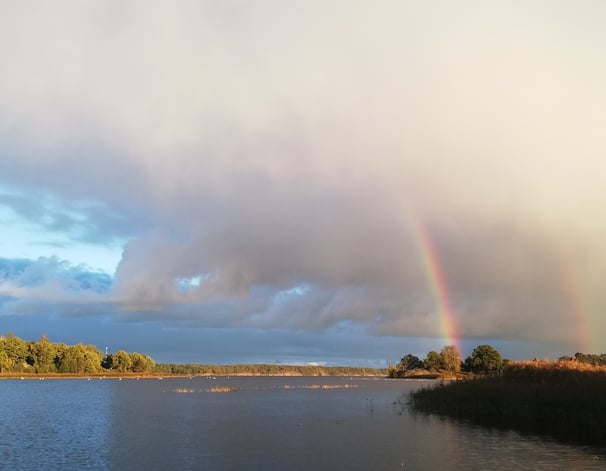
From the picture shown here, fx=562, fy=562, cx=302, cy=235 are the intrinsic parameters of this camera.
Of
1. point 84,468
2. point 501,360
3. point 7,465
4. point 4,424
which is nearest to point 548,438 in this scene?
point 84,468

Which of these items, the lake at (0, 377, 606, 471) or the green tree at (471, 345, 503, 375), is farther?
the green tree at (471, 345, 503, 375)

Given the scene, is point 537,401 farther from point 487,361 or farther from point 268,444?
point 487,361

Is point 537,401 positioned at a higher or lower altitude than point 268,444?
higher

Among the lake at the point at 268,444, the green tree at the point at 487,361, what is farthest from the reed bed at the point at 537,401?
the green tree at the point at 487,361

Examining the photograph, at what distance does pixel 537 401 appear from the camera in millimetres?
54375

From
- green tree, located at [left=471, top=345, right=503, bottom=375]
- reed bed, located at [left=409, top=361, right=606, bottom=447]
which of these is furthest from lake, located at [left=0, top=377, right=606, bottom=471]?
green tree, located at [left=471, top=345, right=503, bottom=375]

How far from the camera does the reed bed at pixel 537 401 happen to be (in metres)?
47.9

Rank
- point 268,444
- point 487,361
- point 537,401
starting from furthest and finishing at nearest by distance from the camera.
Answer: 1. point 487,361
2. point 537,401
3. point 268,444

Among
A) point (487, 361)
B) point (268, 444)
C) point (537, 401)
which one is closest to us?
point (268, 444)

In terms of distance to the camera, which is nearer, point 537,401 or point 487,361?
point 537,401

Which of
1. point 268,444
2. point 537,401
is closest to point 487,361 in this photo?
point 537,401

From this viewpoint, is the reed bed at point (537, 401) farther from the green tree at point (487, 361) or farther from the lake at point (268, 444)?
the green tree at point (487, 361)

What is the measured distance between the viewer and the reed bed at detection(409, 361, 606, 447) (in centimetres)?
4788

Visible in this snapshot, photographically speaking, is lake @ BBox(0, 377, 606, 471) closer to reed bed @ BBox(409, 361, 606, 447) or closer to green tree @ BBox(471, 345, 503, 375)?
reed bed @ BBox(409, 361, 606, 447)
